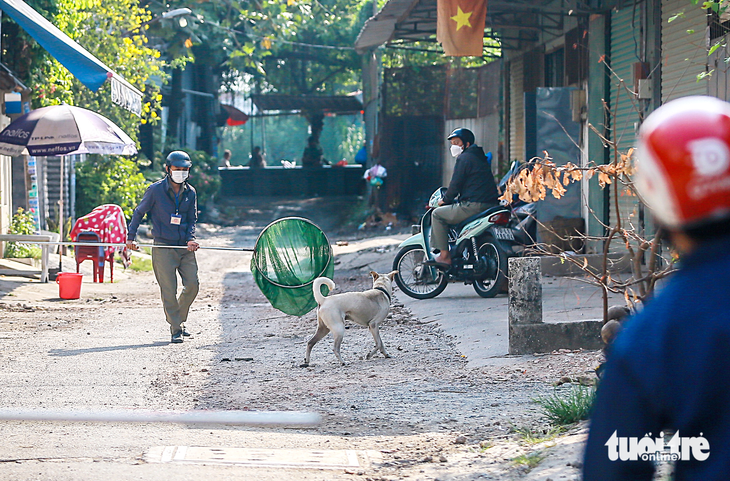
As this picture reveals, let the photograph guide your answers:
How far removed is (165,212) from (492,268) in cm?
391

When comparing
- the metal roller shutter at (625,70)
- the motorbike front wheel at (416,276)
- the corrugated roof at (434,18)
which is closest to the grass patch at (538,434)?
the motorbike front wheel at (416,276)

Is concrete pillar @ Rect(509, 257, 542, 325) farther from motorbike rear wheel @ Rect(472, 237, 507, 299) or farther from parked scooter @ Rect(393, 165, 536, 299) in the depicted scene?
motorbike rear wheel @ Rect(472, 237, 507, 299)

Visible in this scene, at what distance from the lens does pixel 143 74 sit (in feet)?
62.3

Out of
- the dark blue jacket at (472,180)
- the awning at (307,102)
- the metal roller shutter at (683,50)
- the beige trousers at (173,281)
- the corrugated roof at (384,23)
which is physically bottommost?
the beige trousers at (173,281)

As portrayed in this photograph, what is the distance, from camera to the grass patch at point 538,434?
4875 millimetres

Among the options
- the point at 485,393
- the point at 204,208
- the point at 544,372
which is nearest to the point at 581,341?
the point at 544,372

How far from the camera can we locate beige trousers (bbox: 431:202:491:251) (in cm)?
1067

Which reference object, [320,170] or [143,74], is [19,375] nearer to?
[143,74]

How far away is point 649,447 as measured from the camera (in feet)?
Answer: 5.36

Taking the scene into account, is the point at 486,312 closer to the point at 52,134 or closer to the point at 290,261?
the point at 290,261

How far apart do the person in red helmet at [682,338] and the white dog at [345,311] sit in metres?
5.98

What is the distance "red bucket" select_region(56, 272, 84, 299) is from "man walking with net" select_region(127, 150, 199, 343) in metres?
3.29

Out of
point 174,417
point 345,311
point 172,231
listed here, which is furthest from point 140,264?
point 174,417

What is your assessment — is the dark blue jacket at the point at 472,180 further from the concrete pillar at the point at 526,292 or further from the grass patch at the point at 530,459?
the grass patch at the point at 530,459
